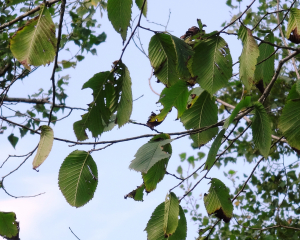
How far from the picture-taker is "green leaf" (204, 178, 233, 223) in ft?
2.16

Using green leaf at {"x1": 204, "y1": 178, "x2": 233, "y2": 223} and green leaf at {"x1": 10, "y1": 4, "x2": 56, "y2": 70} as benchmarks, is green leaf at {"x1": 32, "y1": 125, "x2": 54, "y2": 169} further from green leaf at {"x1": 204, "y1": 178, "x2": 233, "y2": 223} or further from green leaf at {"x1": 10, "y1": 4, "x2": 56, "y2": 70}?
green leaf at {"x1": 204, "y1": 178, "x2": 233, "y2": 223}

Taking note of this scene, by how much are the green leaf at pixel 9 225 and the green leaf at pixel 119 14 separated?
25.0 inches

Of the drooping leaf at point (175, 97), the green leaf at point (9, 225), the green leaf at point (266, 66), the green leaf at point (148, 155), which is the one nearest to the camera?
the green leaf at point (148, 155)

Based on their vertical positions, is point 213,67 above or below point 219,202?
above

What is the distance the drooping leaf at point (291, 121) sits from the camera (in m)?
0.57

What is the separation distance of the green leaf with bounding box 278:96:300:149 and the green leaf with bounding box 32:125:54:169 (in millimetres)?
421

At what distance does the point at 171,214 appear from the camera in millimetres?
622

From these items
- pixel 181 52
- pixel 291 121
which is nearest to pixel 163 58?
pixel 181 52

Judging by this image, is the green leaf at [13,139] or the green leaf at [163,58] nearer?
the green leaf at [163,58]

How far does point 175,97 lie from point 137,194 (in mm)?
245

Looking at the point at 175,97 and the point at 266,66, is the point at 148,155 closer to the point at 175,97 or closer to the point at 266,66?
the point at 175,97

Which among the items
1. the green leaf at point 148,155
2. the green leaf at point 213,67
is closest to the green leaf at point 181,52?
the green leaf at point 213,67

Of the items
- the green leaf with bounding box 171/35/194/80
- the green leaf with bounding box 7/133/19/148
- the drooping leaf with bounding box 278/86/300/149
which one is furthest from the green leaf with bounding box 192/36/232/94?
the green leaf with bounding box 7/133/19/148

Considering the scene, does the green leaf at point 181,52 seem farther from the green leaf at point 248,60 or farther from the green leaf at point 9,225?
the green leaf at point 9,225
